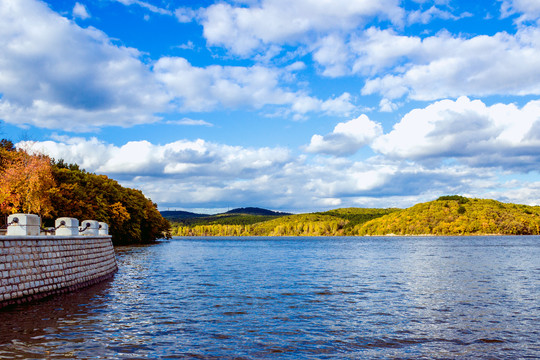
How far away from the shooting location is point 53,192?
62125 mm

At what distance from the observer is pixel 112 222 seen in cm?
8675

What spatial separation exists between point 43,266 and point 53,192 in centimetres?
4335

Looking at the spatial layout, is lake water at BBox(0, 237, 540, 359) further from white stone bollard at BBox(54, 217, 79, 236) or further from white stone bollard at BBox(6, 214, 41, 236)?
white stone bollard at BBox(54, 217, 79, 236)

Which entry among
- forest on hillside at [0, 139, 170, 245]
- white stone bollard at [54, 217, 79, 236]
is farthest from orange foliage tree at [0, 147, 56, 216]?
white stone bollard at [54, 217, 79, 236]

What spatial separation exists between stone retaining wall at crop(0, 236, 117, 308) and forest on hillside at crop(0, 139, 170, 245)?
31992 mm

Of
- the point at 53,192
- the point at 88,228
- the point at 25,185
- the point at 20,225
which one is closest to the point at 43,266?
the point at 20,225

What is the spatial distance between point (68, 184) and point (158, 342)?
61.7 m

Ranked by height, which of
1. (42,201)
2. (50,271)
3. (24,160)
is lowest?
(50,271)

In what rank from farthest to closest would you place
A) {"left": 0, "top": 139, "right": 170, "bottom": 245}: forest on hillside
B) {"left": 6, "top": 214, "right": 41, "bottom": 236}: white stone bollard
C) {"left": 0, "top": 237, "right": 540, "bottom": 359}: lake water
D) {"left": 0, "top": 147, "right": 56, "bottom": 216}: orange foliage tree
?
{"left": 0, "top": 139, "right": 170, "bottom": 245}: forest on hillside
{"left": 0, "top": 147, "right": 56, "bottom": 216}: orange foliage tree
{"left": 6, "top": 214, "right": 41, "bottom": 236}: white stone bollard
{"left": 0, "top": 237, "right": 540, "bottom": 359}: lake water

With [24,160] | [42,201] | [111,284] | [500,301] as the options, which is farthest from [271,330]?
[24,160]

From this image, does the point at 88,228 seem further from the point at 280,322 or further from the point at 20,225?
the point at 280,322

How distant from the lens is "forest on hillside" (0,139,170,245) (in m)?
57.8

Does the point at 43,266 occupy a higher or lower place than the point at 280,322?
higher

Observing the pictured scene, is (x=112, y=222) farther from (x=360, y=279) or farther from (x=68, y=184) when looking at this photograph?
(x=360, y=279)
